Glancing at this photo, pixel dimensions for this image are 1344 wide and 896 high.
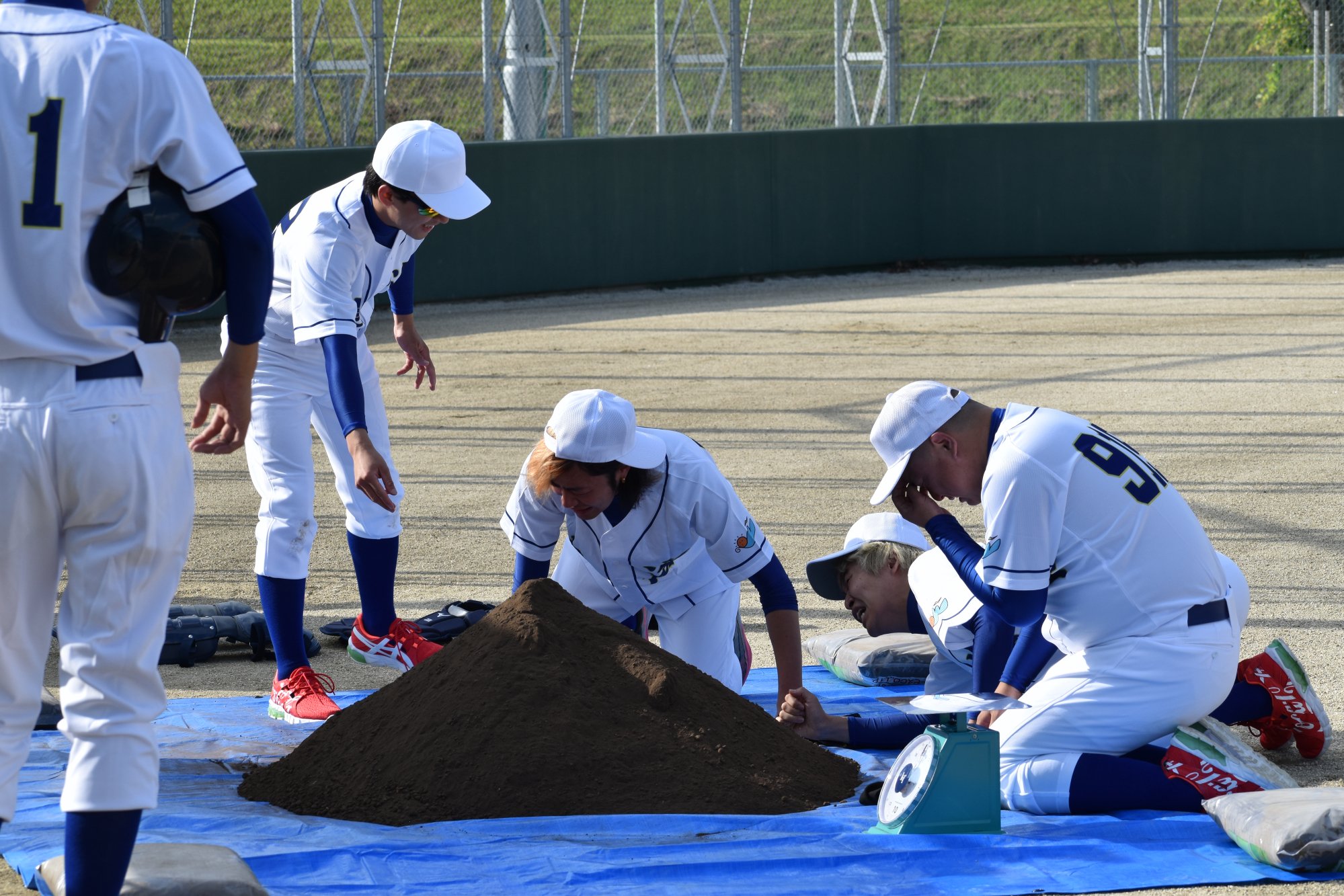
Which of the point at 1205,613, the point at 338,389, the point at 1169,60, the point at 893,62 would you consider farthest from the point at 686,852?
the point at 1169,60

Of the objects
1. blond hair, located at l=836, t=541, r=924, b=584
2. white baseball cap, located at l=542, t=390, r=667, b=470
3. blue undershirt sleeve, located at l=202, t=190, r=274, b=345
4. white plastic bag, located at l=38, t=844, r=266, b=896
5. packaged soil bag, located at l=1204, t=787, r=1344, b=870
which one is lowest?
packaged soil bag, located at l=1204, t=787, r=1344, b=870

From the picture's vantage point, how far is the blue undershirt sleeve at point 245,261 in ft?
8.88

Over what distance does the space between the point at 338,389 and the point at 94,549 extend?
228 centimetres

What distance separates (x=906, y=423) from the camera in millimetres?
3881

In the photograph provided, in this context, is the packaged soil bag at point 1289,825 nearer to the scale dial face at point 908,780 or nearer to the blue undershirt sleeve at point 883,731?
the scale dial face at point 908,780

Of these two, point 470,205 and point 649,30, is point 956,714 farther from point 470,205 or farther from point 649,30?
point 649,30

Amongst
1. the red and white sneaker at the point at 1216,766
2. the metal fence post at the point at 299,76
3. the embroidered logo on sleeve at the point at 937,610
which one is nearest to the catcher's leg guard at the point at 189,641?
the embroidered logo on sleeve at the point at 937,610

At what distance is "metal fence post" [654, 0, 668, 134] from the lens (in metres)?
16.4

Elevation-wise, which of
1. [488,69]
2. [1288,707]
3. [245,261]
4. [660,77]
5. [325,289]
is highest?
[488,69]

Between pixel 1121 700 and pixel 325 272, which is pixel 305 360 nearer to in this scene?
pixel 325 272

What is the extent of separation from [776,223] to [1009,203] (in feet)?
9.76

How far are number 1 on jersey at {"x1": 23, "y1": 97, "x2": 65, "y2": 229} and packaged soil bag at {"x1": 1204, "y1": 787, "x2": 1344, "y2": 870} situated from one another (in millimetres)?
2775

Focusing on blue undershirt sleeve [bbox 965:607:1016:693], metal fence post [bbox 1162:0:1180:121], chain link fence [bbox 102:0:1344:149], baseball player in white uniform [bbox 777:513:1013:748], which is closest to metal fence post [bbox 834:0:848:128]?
chain link fence [bbox 102:0:1344:149]

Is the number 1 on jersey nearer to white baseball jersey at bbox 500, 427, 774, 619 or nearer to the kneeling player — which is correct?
white baseball jersey at bbox 500, 427, 774, 619
